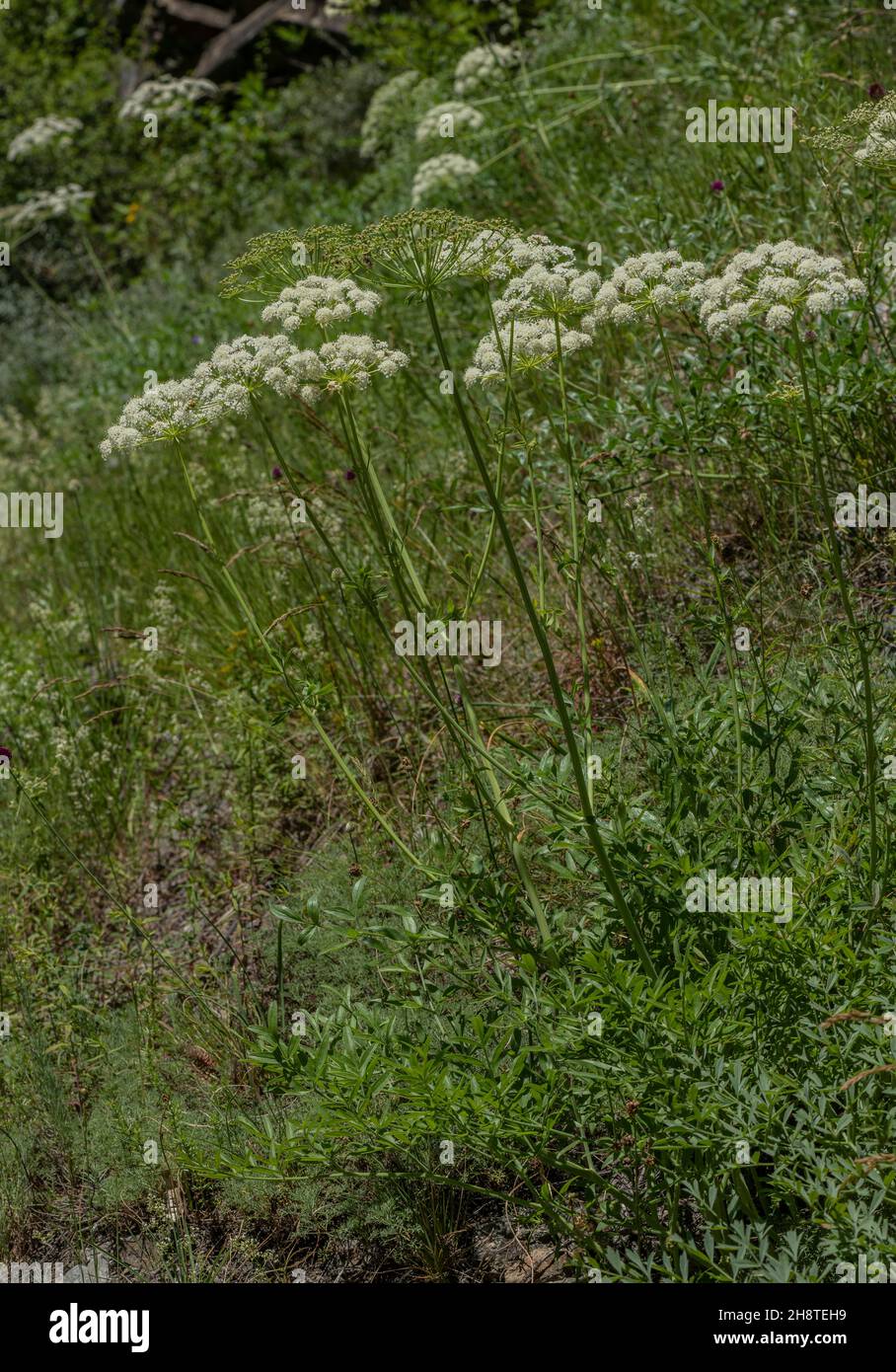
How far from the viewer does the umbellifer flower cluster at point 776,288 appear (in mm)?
2832

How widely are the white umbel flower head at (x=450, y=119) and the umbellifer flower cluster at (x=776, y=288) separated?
4978 mm

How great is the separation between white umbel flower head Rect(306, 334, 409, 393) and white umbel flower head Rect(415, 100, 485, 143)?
16.2ft

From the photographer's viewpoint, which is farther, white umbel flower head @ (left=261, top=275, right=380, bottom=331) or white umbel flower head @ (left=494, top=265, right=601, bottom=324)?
white umbel flower head @ (left=261, top=275, right=380, bottom=331)

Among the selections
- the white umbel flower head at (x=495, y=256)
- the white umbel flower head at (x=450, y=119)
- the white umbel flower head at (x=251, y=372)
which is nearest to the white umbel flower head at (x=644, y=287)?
the white umbel flower head at (x=495, y=256)

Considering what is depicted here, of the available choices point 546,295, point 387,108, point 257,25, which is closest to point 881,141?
point 546,295

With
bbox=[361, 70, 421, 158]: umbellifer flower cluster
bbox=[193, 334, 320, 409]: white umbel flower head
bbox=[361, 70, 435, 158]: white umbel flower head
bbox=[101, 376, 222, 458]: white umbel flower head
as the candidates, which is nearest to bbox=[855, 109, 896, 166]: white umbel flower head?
bbox=[193, 334, 320, 409]: white umbel flower head

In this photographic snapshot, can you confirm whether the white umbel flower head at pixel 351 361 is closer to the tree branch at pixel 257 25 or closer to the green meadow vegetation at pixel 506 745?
the green meadow vegetation at pixel 506 745

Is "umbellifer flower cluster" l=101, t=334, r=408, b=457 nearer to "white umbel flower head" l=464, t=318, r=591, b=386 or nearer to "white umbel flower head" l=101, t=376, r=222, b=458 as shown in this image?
"white umbel flower head" l=101, t=376, r=222, b=458

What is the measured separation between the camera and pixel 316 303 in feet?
10.4

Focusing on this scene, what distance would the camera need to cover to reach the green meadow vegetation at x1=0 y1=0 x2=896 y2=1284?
282 centimetres

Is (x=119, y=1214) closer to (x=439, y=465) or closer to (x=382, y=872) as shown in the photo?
(x=382, y=872)

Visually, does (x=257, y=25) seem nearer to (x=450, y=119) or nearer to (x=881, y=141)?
(x=450, y=119)

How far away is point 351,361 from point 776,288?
0.95 meters
